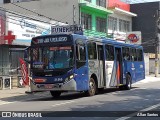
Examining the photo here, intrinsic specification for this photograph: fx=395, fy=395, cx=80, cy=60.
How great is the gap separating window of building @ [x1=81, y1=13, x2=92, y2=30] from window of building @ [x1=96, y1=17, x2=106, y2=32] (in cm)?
188

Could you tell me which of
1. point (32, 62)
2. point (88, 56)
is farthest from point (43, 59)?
point (88, 56)

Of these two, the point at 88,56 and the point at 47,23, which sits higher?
the point at 47,23

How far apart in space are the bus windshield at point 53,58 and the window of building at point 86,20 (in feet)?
75.6

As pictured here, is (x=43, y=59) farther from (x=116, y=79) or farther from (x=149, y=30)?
(x=149, y=30)

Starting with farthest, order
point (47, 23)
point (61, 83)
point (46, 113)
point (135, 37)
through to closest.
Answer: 1. point (135, 37)
2. point (47, 23)
3. point (61, 83)
4. point (46, 113)

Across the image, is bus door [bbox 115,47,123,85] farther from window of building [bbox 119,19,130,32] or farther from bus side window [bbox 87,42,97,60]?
window of building [bbox 119,19,130,32]

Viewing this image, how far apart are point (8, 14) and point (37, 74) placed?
9.80 m

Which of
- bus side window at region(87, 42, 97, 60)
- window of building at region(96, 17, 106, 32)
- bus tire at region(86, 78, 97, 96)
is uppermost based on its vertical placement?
window of building at region(96, 17, 106, 32)

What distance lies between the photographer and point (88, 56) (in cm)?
1984

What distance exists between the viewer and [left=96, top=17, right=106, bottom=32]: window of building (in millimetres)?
45581

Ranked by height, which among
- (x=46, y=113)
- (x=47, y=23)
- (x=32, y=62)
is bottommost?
(x=46, y=113)

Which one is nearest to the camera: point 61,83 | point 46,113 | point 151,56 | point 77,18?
point 46,113

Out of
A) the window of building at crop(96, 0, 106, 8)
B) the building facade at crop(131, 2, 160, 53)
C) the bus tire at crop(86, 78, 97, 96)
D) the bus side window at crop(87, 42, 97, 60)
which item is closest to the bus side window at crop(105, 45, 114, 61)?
the bus side window at crop(87, 42, 97, 60)

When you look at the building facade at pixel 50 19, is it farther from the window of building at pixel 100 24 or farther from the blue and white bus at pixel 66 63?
the blue and white bus at pixel 66 63
